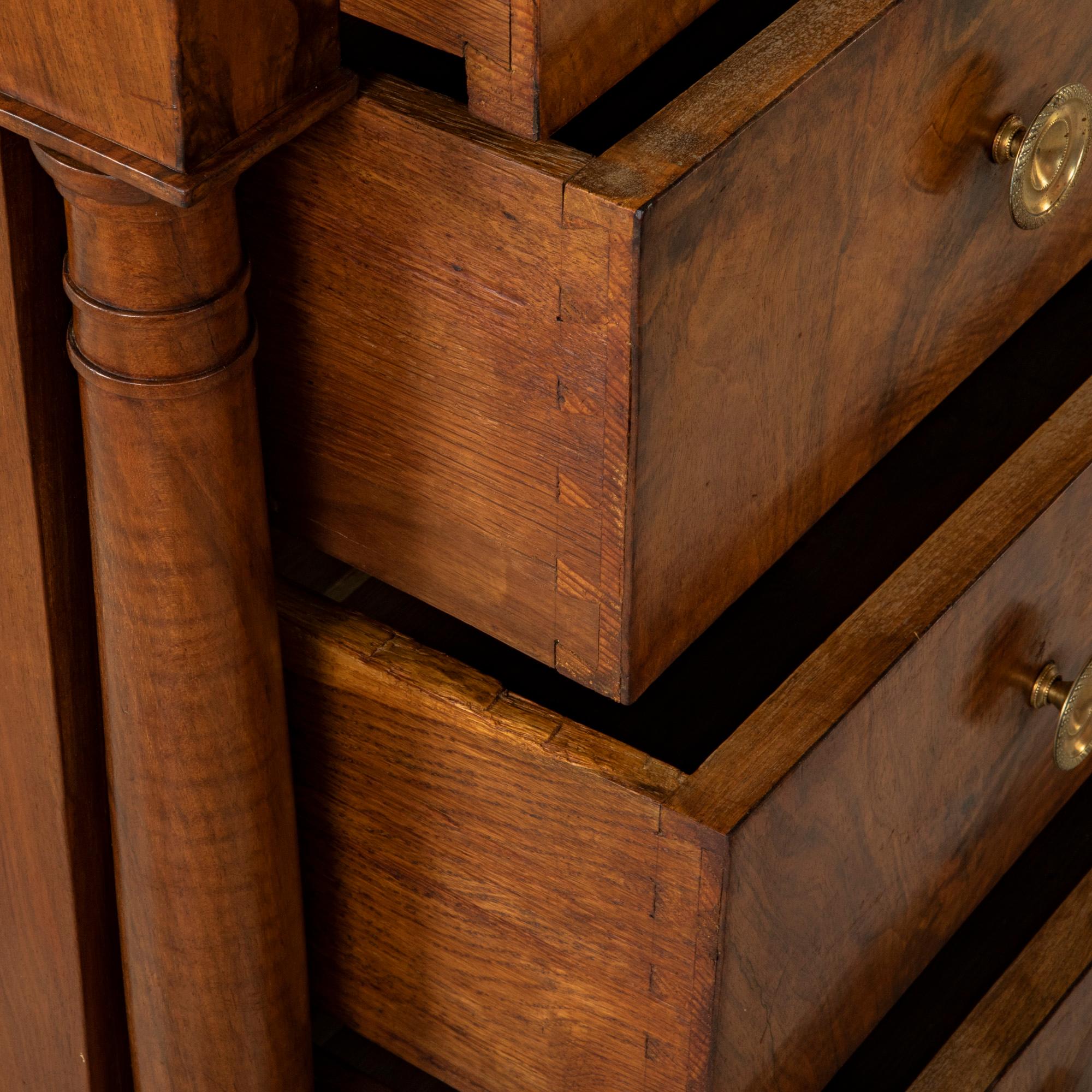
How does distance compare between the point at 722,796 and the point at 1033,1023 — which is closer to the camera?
the point at 722,796

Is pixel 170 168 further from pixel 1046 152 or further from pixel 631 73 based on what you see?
pixel 1046 152

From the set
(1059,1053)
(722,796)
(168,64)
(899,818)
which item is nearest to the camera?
(168,64)

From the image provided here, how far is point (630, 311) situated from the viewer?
0.47 meters

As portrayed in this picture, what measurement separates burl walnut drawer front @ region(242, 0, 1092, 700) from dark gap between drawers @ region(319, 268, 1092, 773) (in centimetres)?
9

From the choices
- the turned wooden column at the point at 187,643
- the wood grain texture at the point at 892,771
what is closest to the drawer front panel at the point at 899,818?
the wood grain texture at the point at 892,771

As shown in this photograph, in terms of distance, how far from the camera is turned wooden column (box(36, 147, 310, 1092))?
49cm

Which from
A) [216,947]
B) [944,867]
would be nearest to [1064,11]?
[944,867]

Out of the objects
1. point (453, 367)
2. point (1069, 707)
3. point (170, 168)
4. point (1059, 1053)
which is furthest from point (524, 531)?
point (1059, 1053)

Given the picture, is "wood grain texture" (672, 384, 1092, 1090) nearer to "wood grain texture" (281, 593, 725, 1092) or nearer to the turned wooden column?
"wood grain texture" (281, 593, 725, 1092)

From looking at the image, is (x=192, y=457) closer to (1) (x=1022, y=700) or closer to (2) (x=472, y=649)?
(2) (x=472, y=649)

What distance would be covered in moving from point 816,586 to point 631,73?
0.79 ft

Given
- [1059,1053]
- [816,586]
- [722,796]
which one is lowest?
[1059,1053]

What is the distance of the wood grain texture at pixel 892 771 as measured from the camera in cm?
56

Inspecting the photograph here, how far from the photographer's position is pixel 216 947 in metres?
0.62
